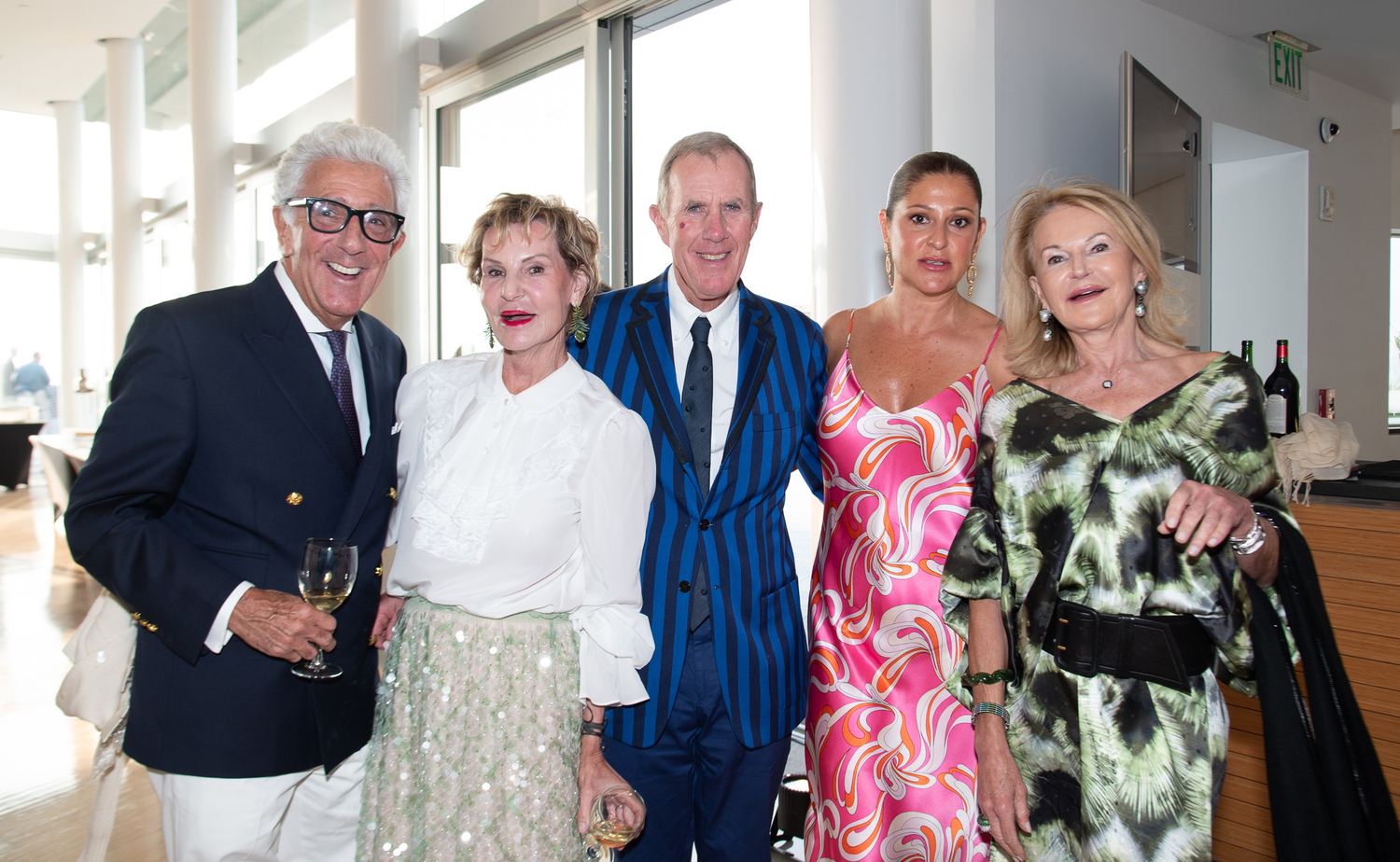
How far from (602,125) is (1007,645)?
4.41m

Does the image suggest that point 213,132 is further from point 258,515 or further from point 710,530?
point 710,530

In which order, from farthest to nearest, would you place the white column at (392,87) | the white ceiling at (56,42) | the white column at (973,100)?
1. the white ceiling at (56,42)
2. the white column at (392,87)
3. the white column at (973,100)

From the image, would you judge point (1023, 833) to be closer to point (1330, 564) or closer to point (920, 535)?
point (920, 535)

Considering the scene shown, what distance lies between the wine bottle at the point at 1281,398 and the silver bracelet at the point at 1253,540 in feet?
7.03

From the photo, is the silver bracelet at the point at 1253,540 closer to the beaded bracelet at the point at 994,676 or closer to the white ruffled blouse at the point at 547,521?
the beaded bracelet at the point at 994,676

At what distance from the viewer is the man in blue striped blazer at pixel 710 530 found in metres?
1.75

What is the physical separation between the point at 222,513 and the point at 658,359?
35.5 inches

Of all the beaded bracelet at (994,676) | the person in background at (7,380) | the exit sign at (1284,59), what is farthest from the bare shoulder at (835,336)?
the person in background at (7,380)

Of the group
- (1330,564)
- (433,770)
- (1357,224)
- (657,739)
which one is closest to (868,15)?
(1330,564)

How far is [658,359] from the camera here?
1.87 meters

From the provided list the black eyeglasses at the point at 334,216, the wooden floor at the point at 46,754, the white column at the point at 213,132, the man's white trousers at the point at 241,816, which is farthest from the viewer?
the white column at the point at 213,132

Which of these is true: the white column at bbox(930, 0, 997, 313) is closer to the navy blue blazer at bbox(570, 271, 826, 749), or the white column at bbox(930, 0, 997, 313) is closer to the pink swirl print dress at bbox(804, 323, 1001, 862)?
the pink swirl print dress at bbox(804, 323, 1001, 862)

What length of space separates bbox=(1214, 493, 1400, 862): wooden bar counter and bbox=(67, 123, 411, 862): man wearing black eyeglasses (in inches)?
98.7

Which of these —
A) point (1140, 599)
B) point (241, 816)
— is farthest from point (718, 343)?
point (241, 816)
